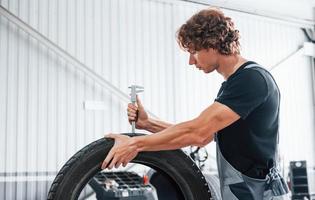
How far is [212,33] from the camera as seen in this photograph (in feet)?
6.13

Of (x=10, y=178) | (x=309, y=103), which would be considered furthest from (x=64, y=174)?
(x=309, y=103)

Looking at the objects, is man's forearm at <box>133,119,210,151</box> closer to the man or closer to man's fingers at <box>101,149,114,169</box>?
the man

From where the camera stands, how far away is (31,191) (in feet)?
16.7

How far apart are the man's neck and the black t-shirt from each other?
7 centimetres

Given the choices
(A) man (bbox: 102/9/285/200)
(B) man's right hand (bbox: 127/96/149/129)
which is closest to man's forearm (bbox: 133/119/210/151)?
(A) man (bbox: 102/9/285/200)

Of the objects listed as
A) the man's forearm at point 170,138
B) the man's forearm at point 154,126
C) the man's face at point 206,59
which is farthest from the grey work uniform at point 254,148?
the man's forearm at point 154,126

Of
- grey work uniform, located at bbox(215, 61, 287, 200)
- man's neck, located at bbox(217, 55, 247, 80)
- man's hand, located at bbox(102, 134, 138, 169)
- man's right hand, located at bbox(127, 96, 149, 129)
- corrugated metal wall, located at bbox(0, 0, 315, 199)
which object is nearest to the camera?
man's hand, located at bbox(102, 134, 138, 169)

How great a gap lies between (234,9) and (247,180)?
5.15 meters

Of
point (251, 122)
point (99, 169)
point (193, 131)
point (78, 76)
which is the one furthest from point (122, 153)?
point (78, 76)

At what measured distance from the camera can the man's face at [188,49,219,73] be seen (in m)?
1.92

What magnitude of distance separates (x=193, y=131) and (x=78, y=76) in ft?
12.9

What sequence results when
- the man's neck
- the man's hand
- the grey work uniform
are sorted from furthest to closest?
the man's neck
the grey work uniform
the man's hand

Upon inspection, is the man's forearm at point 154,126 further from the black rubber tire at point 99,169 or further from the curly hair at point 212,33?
the curly hair at point 212,33

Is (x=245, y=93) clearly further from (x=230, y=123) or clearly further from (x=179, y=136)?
(x=179, y=136)
